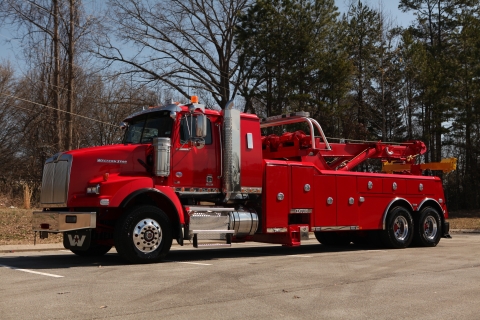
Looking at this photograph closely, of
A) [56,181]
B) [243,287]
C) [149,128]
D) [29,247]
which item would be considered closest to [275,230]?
[149,128]

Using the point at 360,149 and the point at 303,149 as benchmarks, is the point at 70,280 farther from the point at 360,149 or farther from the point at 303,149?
the point at 360,149

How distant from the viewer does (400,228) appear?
51.2 feet

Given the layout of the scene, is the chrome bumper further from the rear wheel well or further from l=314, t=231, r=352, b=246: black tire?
the rear wheel well

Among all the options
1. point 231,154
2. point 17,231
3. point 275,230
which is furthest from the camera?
point 17,231

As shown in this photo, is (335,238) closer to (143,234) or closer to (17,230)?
(143,234)

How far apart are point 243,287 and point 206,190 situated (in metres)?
3.94

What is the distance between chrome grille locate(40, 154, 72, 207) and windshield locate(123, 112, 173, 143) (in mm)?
1686

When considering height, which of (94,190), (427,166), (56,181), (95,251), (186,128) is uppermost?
(186,128)

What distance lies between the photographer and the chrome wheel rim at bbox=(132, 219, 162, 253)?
1061 cm

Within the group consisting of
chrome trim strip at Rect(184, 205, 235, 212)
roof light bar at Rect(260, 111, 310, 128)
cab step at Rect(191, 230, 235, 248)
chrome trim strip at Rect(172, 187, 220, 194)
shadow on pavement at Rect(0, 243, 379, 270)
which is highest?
roof light bar at Rect(260, 111, 310, 128)

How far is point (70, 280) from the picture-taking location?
894cm

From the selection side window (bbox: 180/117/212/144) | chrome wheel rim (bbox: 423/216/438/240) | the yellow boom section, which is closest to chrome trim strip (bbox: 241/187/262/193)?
side window (bbox: 180/117/212/144)

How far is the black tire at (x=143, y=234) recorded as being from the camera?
10445 millimetres

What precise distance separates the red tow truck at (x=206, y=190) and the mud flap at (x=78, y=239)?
1.1 inches
